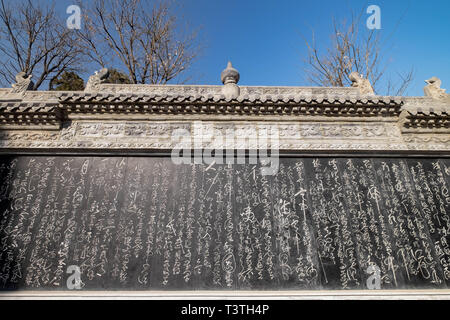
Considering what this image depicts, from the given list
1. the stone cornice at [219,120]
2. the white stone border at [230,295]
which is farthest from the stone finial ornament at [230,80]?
the white stone border at [230,295]

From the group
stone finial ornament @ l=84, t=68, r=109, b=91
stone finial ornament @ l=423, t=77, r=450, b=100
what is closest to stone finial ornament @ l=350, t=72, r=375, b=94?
stone finial ornament @ l=423, t=77, r=450, b=100

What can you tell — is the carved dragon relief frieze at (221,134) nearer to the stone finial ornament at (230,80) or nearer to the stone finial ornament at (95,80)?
the stone finial ornament at (230,80)

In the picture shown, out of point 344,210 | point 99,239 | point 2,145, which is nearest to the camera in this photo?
point 99,239

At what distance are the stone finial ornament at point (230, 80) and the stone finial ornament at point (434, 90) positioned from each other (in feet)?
14.6

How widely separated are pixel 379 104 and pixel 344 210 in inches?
90.9

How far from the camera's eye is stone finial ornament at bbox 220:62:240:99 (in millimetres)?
6172

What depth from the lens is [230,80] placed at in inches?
253

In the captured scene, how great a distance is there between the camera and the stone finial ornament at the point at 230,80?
6172 millimetres

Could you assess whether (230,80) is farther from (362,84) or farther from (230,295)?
(230,295)

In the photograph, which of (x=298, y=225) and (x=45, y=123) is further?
(x=45, y=123)

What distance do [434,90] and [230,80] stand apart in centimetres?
471
